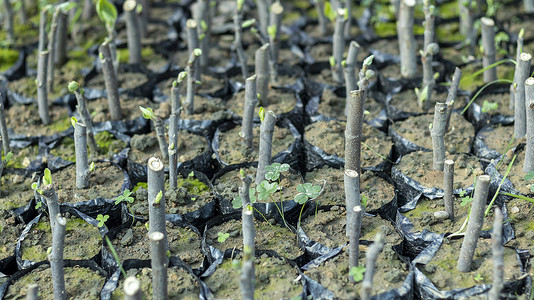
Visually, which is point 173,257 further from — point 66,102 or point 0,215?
point 66,102

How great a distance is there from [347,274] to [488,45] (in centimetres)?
197

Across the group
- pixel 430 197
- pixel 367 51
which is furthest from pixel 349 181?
pixel 367 51

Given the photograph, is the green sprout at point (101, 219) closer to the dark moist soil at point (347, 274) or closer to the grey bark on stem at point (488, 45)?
the dark moist soil at point (347, 274)

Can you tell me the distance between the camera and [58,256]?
207 cm

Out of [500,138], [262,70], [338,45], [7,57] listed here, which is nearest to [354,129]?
[262,70]

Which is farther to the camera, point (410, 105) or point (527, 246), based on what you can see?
point (410, 105)

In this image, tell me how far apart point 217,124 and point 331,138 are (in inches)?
27.5

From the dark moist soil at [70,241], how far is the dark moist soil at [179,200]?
0.75ft

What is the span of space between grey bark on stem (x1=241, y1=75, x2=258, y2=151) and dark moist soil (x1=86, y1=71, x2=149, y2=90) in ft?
3.69

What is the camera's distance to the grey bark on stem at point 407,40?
3557mm

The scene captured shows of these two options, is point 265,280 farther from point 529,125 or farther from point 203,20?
point 203,20

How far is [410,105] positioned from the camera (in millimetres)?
3465

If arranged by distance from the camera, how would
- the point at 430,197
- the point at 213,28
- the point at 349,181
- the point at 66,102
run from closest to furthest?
the point at 349,181 < the point at 430,197 < the point at 66,102 < the point at 213,28

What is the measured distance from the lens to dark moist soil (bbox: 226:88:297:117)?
134 inches
